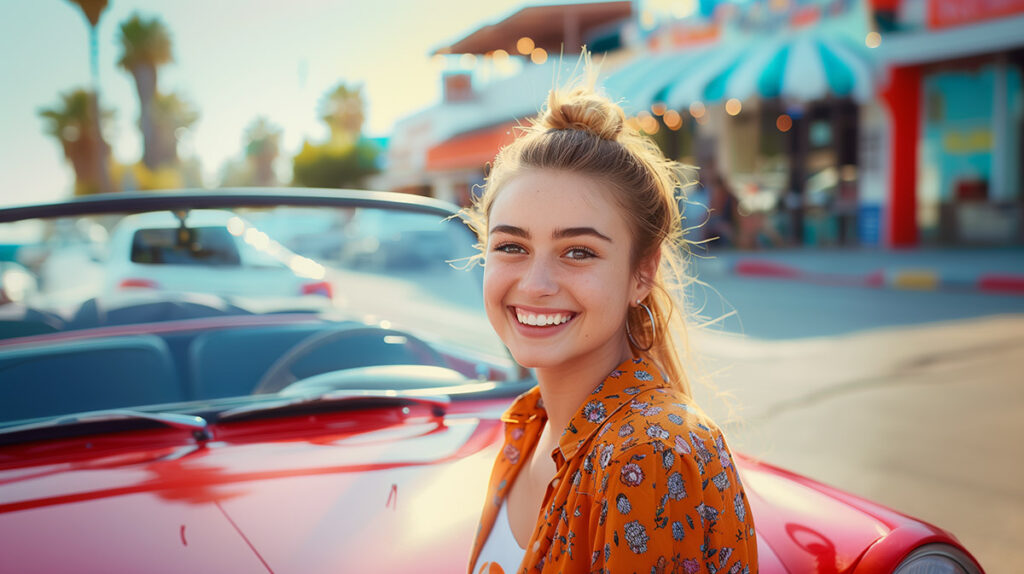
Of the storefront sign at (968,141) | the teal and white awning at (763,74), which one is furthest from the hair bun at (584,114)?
the storefront sign at (968,141)

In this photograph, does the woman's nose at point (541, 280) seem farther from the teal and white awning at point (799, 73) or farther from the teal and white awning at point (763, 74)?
the teal and white awning at point (799, 73)

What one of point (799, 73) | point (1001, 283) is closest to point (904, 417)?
point (1001, 283)

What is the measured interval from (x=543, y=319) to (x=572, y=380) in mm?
127

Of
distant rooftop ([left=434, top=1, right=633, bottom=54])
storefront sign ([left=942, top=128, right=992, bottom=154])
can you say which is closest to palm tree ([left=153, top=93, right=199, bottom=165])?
distant rooftop ([left=434, top=1, right=633, bottom=54])

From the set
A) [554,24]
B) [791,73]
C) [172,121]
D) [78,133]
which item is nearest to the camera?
[791,73]

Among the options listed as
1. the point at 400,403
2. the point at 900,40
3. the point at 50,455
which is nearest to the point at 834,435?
the point at 400,403

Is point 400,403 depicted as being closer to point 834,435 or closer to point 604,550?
point 604,550

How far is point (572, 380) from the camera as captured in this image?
146 centimetres

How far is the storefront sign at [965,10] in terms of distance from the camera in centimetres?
1448

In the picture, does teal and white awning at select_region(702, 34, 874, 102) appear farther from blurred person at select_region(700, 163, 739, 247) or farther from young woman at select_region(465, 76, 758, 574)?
young woman at select_region(465, 76, 758, 574)

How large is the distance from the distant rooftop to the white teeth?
2236cm

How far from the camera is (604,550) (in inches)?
44.5

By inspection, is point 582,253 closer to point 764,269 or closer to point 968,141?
point 764,269

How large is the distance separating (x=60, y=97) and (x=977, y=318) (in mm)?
58912
